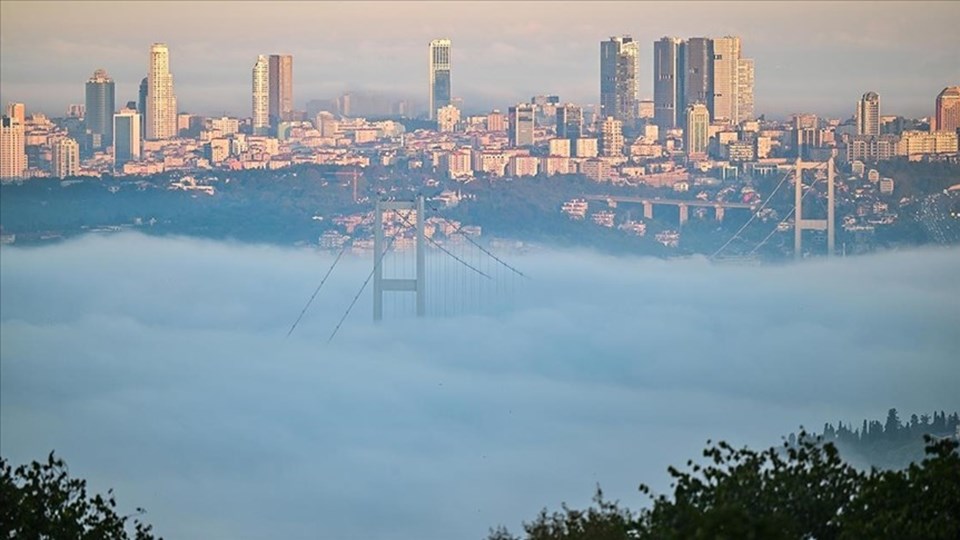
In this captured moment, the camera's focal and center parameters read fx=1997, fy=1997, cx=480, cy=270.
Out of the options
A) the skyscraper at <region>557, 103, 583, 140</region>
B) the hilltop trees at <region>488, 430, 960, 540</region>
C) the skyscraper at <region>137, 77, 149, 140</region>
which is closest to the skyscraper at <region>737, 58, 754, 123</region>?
the skyscraper at <region>557, 103, 583, 140</region>

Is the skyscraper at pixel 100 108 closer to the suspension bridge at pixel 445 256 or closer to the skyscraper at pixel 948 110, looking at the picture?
the suspension bridge at pixel 445 256

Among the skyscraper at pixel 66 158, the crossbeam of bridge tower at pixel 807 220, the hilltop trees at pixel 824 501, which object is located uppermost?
the skyscraper at pixel 66 158

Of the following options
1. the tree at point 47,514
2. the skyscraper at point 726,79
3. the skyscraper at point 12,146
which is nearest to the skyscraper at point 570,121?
the skyscraper at point 726,79

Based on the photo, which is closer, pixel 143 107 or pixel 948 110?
pixel 948 110

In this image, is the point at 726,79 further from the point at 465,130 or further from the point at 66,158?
the point at 66,158

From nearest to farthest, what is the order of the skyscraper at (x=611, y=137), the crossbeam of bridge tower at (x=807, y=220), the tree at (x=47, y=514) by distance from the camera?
the tree at (x=47, y=514) → the crossbeam of bridge tower at (x=807, y=220) → the skyscraper at (x=611, y=137)

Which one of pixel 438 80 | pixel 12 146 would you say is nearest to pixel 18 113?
pixel 12 146
